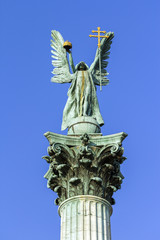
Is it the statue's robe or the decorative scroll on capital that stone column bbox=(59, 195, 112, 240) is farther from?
the statue's robe

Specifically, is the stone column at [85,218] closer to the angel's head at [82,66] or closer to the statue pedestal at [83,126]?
the statue pedestal at [83,126]

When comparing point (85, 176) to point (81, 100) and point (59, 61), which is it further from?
point (59, 61)

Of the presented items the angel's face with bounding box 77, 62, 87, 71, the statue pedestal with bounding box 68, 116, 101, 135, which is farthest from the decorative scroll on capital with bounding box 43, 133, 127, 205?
the angel's face with bounding box 77, 62, 87, 71

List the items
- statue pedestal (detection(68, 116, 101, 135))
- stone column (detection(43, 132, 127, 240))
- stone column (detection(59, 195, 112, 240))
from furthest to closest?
statue pedestal (detection(68, 116, 101, 135)), stone column (detection(43, 132, 127, 240)), stone column (detection(59, 195, 112, 240))

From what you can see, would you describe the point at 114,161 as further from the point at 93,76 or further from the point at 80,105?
the point at 93,76

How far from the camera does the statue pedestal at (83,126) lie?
26562 mm

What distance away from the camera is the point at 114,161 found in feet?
82.7

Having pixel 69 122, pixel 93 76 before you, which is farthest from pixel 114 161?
pixel 93 76

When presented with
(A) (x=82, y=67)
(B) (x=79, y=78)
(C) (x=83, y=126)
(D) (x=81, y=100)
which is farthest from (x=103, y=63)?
(C) (x=83, y=126)

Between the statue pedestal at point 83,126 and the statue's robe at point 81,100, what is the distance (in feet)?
2.08

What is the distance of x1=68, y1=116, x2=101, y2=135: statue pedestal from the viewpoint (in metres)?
26.6

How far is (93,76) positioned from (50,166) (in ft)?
20.9

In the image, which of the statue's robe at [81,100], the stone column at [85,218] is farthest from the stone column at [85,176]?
the statue's robe at [81,100]

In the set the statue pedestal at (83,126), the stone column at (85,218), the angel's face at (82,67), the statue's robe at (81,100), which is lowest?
the stone column at (85,218)
